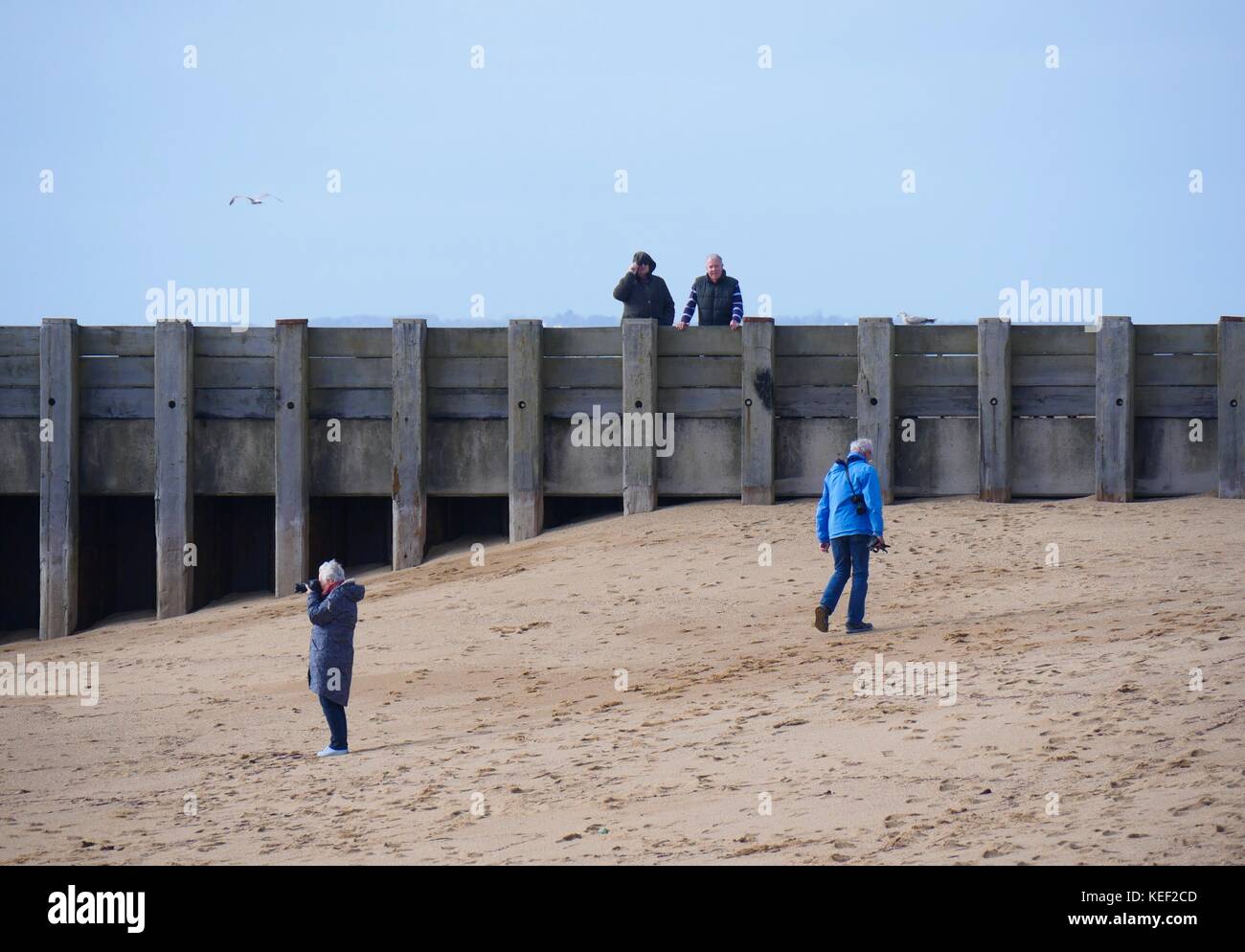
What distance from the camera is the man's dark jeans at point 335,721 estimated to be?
36.5ft

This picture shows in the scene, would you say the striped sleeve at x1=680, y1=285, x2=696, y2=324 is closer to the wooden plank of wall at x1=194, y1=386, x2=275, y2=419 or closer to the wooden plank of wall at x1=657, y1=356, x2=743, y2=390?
the wooden plank of wall at x1=657, y1=356, x2=743, y2=390

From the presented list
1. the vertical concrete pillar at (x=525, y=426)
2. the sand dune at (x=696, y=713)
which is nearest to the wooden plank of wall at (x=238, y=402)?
the vertical concrete pillar at (x=525, y=426)

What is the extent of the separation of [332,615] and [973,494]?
9475 millimetres

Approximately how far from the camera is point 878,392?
1823 centimetres

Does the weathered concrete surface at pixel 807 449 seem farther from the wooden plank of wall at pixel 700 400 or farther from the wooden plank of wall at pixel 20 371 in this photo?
the wooden plank of wall at pixel 20 371

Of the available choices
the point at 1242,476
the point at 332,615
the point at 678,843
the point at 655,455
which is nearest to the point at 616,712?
the point at 332,615

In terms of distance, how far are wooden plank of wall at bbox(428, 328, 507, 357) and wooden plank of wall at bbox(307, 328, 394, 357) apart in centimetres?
55

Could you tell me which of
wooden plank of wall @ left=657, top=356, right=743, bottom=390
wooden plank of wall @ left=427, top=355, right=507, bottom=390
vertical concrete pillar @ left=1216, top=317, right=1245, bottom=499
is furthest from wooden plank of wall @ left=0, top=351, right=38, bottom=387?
vertical concrete pillar @ left=1216, top=317, right=1245, bottom=499

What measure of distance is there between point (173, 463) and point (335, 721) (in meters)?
8.92

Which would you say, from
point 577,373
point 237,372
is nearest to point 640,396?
point 577,373

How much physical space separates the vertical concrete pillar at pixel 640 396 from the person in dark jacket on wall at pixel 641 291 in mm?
878

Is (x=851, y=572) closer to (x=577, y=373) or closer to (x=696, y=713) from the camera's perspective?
(x=696, y=713)

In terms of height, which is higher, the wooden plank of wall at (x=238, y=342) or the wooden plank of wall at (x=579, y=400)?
the wooden plank of wall at (x=238, y=342)

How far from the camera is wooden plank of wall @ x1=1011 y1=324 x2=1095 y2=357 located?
18.2 metres
